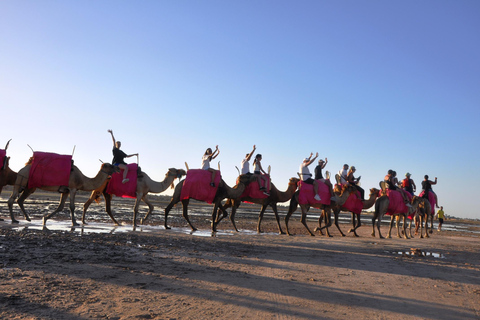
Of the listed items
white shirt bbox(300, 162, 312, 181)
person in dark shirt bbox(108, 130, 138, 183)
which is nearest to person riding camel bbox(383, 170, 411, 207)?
white shirt bbox(300, 162, 312, 181)

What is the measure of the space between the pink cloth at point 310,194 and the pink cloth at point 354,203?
1.83m

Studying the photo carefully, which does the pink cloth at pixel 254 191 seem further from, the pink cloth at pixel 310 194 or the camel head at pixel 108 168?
the camel head at pixel 108 168

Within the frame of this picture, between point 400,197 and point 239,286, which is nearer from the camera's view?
point 239,286

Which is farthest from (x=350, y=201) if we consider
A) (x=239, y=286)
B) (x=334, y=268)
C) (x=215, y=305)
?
(x=215, y=305)

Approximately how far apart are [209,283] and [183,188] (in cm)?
943

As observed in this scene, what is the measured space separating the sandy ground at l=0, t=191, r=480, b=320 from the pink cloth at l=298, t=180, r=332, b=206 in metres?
6.99

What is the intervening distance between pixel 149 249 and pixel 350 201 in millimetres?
12537

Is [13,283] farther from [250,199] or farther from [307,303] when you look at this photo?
[250,199]

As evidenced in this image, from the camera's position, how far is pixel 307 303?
5.12 metres

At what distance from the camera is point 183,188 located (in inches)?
595

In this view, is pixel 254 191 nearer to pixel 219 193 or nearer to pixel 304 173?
pixel 219 193

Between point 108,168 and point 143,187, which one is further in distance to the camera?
point 143,187

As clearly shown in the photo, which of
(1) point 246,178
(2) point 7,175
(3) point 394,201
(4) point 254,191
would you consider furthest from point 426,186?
(2) point 7,175

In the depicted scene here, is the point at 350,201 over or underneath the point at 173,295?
over
